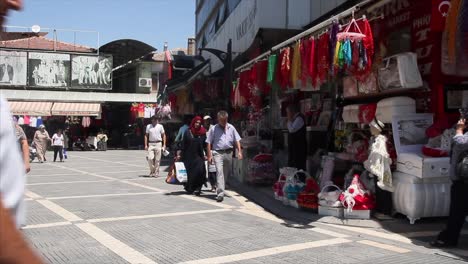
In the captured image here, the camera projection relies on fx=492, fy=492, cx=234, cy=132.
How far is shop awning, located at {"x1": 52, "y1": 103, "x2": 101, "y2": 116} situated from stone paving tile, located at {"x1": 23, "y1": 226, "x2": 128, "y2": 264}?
2711 centimetres

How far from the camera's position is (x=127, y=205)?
8883mm

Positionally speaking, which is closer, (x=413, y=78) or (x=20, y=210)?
(x=20, y=210)

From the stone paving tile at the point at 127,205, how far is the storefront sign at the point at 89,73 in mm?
27252

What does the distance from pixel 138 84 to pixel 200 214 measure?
30.0 metres

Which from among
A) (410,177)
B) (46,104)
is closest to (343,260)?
(410,177)

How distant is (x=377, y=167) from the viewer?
689 centimetres

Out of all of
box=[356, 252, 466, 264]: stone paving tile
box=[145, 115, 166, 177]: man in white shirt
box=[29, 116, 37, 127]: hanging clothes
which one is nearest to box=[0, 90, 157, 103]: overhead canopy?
box=[29, 116, 37, 127]: hanging clothes

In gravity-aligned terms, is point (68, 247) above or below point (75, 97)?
below

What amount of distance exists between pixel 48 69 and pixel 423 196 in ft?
107

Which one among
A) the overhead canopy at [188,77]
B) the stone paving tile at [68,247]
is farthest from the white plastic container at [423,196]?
the overhead canopy at [188,77]

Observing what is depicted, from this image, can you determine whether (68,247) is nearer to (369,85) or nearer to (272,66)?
(369,85)

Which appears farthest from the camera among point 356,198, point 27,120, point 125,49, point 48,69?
point 125,49

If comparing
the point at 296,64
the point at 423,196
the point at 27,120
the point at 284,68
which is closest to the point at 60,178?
the point at 284,68

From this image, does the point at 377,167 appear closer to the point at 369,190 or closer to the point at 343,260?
the point at 369,190
